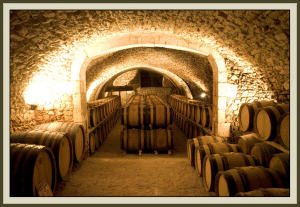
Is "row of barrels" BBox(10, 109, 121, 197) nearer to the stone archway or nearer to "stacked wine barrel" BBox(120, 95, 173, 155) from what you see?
the stone archway

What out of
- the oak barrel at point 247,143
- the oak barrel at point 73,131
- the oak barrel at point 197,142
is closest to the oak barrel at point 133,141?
the oak barrel at point 73,131

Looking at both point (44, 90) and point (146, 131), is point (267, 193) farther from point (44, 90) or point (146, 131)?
point (44, 90)

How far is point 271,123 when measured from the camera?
93.5 inches

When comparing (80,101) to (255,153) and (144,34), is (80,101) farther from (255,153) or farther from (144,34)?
(255,153)

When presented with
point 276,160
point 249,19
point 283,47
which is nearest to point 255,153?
point 276,160

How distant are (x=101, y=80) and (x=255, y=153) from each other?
6367 millimetres

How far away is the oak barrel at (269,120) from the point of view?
7.80 ft

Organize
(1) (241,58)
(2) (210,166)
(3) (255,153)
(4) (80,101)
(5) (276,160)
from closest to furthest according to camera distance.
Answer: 1. (5) (276,160)
2. (2) (210,166)
3. (3) (255,153)
4. (1) (241,58)
5. (4) (80,101)

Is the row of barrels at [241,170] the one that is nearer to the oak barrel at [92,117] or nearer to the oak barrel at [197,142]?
the oak barrel at [197,142]

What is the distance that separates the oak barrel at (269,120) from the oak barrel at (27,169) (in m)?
2.78

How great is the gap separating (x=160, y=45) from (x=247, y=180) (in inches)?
122

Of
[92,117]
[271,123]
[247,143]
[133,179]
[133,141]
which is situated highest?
[271,123]

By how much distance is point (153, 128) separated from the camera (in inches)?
204

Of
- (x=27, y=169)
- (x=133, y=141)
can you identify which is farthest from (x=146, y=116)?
(x=27, y=169)
